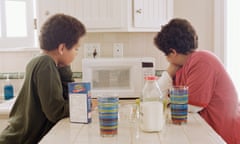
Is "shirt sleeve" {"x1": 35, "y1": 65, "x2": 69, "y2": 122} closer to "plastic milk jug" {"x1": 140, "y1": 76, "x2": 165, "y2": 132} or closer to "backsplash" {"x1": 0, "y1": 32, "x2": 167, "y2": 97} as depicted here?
"plastic milk jug" {"x1": 140, "y1": 76, "x2": 165, "y2": 132}

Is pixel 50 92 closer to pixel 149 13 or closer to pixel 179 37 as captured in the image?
pixel 179 37

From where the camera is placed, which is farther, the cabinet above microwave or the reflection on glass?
the reflection on glass

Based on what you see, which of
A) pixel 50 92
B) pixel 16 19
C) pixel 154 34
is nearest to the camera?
pixel 50 92

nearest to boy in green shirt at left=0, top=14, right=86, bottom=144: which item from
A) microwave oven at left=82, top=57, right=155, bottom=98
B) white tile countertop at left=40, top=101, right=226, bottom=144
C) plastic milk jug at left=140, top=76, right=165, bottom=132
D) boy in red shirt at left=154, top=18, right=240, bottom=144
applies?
white tile countertop at left=40, top=101, right=226, bottom=144

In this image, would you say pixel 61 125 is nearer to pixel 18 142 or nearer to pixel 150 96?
pixel 18 142

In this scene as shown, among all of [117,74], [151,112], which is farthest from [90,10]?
[151,112]

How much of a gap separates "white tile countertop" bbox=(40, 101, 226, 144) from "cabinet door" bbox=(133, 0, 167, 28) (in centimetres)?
123

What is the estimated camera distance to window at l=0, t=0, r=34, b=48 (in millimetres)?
3285

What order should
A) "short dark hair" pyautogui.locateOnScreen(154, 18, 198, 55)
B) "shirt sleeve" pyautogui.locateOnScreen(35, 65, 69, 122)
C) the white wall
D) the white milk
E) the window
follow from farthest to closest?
the window < the white wall < "short dark hair" pyautogui.locateOnScreen(154, 18, 198, 55) < "shirt sleeve" pyautogui.locateOnScreen(35, 65, 69, 122) < the white milk

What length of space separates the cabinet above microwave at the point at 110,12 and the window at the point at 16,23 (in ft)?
1.90

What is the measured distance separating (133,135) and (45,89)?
485mm

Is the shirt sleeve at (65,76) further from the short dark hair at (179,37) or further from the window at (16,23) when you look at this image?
the window at (16,23)

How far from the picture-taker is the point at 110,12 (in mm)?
2723

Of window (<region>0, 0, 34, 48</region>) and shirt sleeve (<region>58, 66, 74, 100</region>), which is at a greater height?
window (<region>0, 0, 34, 48</region>)
